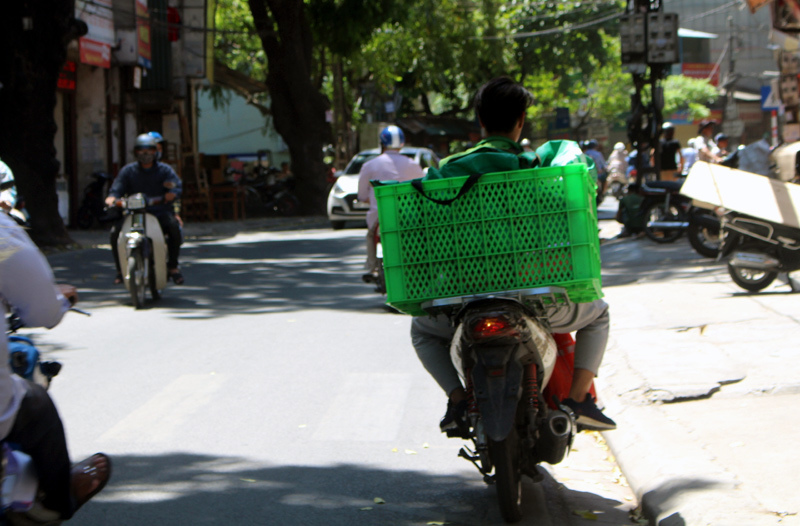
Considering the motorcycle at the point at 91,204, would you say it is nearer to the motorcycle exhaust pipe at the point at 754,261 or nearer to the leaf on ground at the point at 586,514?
the motorcycle exhaust pipe at the point at 754,261

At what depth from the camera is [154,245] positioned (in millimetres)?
10297

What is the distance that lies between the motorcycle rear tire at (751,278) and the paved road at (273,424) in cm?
336

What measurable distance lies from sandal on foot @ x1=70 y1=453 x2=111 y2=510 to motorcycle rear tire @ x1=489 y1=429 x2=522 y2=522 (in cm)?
134

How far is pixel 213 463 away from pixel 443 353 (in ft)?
4.70

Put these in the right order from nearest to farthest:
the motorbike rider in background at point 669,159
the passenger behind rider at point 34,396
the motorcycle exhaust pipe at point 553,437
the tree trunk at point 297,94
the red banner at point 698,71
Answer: the passenger behind rider at point 34,396 < the motorcycle exhaust pipe at point 553,437 < the motorbike rider in background at point 669,159 < the tree trunk at point 297,94 < the red banner at point 698,71

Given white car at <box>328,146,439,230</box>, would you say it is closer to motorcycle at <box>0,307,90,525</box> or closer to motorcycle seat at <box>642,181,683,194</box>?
motorcycle seat at <box>642,181,683,194</box>

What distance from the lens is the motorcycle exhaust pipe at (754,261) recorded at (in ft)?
31.7

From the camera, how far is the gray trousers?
4.01m

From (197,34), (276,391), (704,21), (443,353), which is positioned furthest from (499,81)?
(704,21)

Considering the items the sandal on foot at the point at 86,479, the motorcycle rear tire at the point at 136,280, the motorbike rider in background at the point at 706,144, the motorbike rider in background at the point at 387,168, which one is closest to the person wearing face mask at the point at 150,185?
the motorcycle rear tire at the point at 136,280

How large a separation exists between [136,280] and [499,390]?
7.12 m

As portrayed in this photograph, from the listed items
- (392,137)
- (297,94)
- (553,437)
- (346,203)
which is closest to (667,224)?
(392,137)

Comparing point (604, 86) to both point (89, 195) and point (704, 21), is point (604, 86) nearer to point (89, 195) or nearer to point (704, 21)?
point (704, 21)

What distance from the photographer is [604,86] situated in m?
53.8
